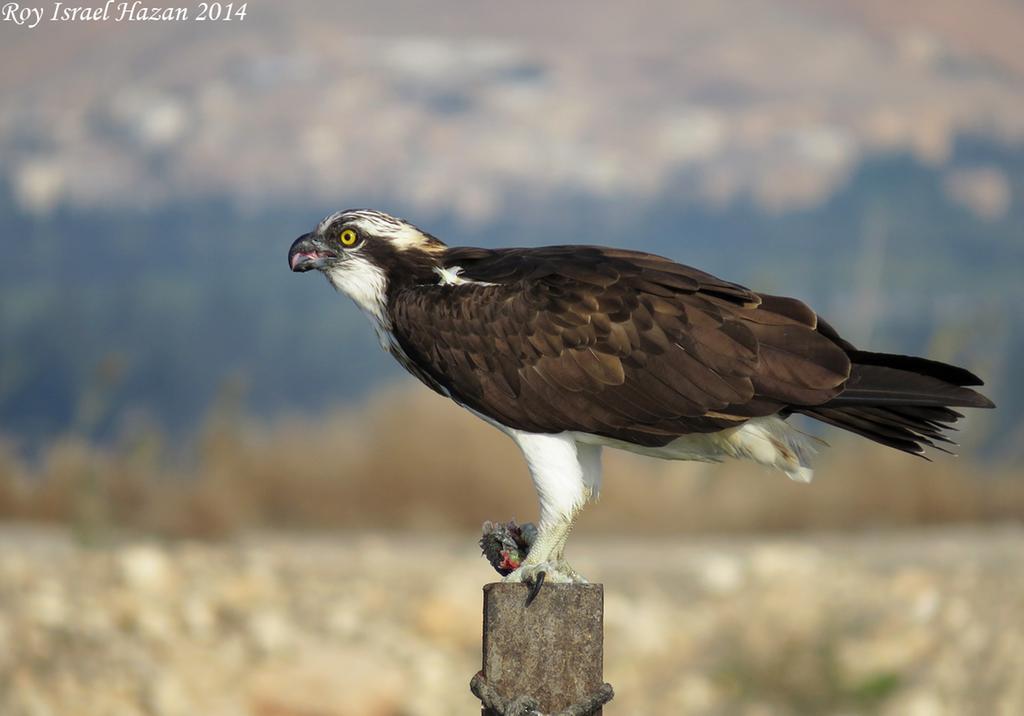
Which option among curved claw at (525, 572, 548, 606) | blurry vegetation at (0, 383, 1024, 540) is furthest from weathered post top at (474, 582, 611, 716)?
blurry vegetation at (0, 383, 1024, 540)

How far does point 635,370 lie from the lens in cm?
470

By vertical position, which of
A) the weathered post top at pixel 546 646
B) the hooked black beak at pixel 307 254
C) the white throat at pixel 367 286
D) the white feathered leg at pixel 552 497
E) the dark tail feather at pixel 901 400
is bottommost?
the weathered post top at pixel 546 646

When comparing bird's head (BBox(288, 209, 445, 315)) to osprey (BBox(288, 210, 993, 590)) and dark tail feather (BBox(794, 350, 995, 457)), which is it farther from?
dark tail feather (BBox(794, 350, 995, 457))

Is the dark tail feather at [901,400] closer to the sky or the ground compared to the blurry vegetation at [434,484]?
closer to the ground

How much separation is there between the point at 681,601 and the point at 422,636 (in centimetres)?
196

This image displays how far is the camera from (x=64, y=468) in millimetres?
13742

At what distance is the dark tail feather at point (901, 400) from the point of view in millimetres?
4500

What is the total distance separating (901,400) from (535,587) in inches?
49.1

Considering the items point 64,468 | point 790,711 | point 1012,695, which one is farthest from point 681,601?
point 64,468

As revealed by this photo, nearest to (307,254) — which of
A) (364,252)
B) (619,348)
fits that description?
(364,252)

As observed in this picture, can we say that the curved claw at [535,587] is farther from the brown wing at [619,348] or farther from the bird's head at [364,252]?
the bird's head at [364,252]

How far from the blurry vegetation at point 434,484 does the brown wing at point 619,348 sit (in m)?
8.96

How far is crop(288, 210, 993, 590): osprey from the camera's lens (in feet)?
15.0

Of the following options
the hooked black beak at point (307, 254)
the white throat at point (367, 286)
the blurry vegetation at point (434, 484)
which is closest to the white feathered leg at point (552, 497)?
the white throat at point (367, 286)
